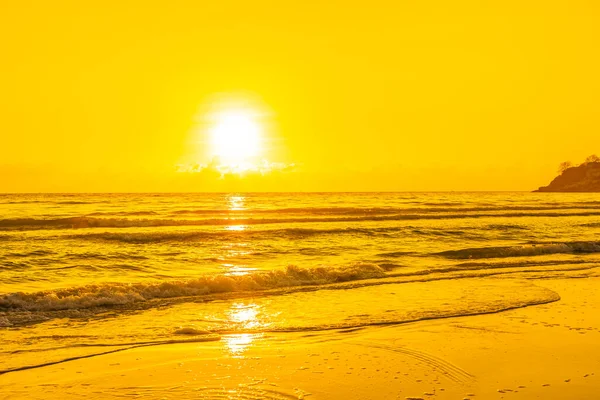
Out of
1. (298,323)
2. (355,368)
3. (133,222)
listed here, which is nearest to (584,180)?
(133,222)

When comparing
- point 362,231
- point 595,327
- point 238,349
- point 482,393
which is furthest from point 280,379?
point 362,231

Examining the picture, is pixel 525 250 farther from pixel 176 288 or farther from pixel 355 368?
pixel 355 368

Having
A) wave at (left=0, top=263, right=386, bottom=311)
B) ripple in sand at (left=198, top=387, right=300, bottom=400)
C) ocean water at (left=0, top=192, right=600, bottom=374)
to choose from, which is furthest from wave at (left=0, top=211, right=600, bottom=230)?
ripple in sand at (left=198, top=387, right=300, bottom=400)

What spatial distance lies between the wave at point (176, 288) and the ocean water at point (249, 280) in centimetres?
4

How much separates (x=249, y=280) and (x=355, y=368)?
28.5 feet

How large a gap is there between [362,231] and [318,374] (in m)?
26.0

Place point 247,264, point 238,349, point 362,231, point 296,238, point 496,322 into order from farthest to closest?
point 362,231
point 296,238
point 247,264
point 496,322
point 238,349

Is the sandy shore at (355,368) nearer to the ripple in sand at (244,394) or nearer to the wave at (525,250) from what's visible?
the ripple in sand at (244,394)

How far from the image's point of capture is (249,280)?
55.8 ft

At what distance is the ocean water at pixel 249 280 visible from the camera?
11.4 metres

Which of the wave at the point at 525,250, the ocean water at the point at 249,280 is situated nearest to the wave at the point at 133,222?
the ocean water at the point at 249,280

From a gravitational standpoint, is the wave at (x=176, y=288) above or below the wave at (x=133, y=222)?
below

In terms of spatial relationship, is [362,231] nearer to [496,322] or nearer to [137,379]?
[496,322]

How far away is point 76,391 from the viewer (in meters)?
7.71
